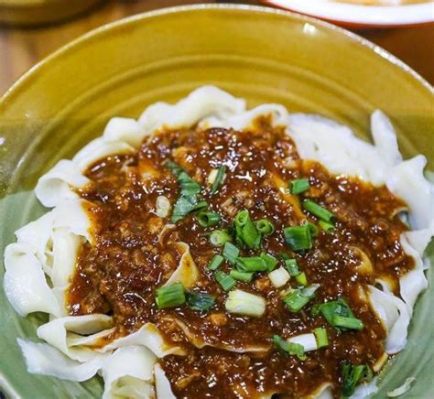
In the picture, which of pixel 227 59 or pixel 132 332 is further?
pixel 227 59

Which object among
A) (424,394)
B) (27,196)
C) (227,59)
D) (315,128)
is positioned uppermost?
(227,59)

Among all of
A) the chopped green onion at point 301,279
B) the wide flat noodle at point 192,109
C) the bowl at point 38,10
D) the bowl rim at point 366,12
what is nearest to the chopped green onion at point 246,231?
the chopped green onion at point 301,279

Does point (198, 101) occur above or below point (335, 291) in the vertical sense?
above

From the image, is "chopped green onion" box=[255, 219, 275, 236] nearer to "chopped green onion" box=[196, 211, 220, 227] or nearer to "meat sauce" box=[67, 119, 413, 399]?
"meat sauce" box=[67, 119, 413, 399]

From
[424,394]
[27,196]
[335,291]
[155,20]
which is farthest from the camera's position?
[155,20]

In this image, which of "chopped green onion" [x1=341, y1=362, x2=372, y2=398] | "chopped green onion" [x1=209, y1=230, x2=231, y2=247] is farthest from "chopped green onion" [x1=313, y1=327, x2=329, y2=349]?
"chopped green onion" [x1=209, y1=230, x2=231, y2=247]

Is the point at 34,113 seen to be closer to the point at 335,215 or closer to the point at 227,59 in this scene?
the point at 227,59

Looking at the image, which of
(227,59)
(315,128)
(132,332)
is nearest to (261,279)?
(132,332)
